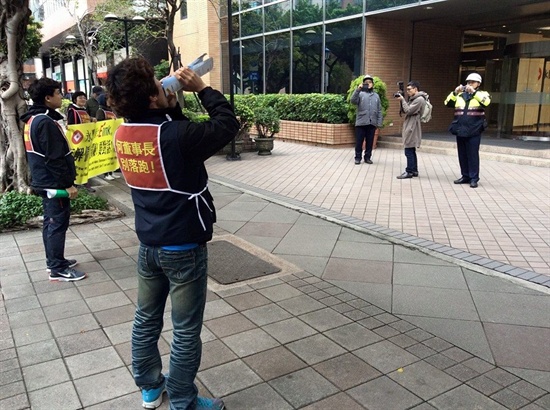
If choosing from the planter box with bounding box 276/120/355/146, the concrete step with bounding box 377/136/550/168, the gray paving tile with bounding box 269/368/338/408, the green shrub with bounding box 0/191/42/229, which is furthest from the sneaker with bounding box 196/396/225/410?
the planter box with bounding box 276/120/355/146

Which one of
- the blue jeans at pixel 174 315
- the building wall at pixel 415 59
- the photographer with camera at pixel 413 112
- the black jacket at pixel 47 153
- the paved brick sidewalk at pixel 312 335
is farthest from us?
the building wall at pixel 415 59

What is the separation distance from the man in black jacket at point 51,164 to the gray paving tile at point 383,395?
286cm

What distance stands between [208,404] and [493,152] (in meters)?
11.3

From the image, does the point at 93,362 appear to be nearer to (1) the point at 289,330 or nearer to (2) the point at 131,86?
(1) the point at 289,330

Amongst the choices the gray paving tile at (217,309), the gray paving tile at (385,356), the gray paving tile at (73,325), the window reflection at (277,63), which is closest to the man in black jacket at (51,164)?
the gray paving tile at (73,325)

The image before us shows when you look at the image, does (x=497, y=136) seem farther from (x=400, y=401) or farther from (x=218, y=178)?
(x=400, y=401)

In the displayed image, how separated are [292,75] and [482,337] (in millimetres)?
14926

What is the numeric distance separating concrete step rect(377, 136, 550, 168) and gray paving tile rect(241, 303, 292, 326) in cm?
904

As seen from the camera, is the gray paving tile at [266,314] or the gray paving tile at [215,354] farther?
the gray paving tile at [266,314]

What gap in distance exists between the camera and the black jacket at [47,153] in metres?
4.30

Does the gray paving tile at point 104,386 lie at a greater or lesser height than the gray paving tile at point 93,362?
lesser

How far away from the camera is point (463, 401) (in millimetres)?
2734

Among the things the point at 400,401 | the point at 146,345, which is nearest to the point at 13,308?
the point at 146,345

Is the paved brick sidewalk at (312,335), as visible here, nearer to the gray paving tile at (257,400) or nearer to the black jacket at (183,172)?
the gray paving tile at (257,400)
